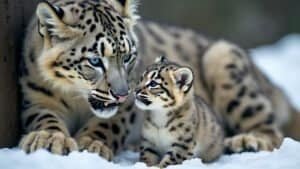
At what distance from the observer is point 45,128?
19.5 ft

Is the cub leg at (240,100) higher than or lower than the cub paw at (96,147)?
higher

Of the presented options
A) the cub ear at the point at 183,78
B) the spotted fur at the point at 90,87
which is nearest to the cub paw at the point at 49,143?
the spotted fur at the point at 90,87

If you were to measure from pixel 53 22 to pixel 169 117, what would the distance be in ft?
3.35

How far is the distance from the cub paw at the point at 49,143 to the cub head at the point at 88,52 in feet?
→ 1.19

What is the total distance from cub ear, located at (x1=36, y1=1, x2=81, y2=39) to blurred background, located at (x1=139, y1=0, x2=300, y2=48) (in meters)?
7.45

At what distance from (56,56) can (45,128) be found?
0.50 metres

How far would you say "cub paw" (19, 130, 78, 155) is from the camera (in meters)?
5.58

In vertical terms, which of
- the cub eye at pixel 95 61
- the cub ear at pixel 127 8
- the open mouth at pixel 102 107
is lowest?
the open mouth at pixel 102 107

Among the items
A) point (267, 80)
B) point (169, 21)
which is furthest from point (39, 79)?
point (169, 21)

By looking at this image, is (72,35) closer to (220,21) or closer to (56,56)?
(56,56)

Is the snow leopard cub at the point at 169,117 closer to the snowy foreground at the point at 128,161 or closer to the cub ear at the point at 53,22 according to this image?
the snowy foreground at the point at 128,161

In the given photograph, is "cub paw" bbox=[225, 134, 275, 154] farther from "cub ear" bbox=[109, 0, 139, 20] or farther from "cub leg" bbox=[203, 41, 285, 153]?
"cub ear" bbox=[109, 0, 139, 20]

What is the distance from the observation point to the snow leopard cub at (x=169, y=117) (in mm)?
5641

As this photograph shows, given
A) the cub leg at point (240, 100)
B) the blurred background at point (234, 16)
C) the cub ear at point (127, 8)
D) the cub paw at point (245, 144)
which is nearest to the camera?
the cub ear at point (127, 8)
